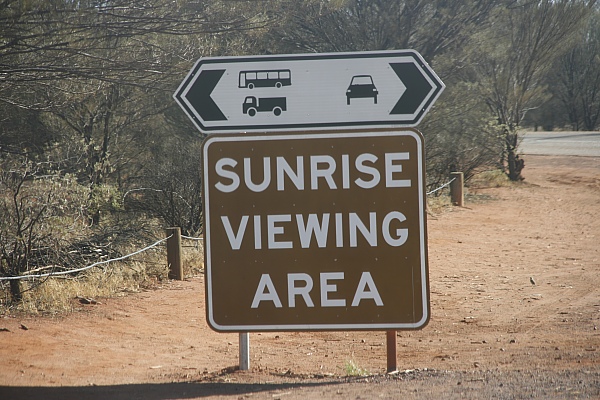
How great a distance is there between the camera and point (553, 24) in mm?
25875

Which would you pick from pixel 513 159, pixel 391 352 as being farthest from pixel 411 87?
pixel 513 159

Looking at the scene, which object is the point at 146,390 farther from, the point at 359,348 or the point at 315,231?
the point at 359,348

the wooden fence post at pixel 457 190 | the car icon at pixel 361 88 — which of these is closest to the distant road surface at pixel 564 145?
the wooden fence post at pixel 457 190

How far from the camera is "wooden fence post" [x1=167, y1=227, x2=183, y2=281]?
36.1 feet

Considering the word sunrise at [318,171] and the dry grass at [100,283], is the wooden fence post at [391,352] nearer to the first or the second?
the word sunrise at [318,171]

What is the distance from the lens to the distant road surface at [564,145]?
121 feet

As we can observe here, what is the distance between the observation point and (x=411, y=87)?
559cm

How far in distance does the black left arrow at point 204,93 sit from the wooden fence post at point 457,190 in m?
→ 15.5

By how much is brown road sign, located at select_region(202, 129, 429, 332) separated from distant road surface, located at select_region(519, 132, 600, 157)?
1145 inches

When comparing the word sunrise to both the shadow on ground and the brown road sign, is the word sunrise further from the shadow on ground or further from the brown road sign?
the shadow on ground

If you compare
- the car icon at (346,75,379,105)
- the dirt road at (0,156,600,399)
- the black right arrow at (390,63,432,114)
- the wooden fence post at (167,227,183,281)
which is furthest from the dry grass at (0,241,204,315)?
the black right arrow at (390,63,432,114)

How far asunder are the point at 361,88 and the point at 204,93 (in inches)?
44.0

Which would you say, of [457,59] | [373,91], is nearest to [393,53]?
[373,91]

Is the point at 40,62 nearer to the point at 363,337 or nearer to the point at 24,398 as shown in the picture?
the point at 363,337
